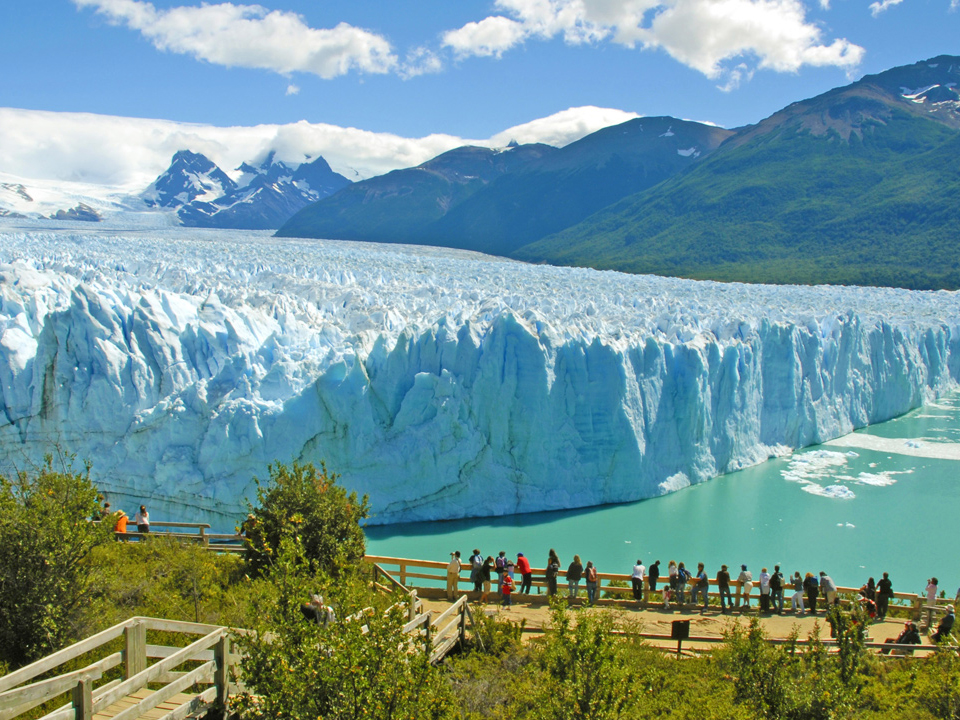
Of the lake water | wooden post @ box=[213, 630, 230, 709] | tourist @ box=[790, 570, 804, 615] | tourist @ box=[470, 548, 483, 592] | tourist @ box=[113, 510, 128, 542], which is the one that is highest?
wooden post @ box=[213, 630, 230, 709]

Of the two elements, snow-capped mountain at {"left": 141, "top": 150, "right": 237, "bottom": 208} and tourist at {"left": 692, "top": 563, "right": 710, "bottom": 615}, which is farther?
snow-capped mountain at {"left": 141, "top": 150, "right": 237, "bottom": 208}

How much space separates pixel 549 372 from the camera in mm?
16297

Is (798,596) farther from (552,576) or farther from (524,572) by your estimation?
(524,572)

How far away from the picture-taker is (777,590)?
1014 centimetres

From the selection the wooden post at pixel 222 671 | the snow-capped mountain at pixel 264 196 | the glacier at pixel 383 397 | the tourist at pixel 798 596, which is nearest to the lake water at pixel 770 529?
the glacier at pixel 383 397

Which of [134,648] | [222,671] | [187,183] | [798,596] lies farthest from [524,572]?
[187,183]

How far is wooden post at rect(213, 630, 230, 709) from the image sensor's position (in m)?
5.26

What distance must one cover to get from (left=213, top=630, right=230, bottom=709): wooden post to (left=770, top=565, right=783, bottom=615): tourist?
737 cm

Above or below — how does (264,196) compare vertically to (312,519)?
above

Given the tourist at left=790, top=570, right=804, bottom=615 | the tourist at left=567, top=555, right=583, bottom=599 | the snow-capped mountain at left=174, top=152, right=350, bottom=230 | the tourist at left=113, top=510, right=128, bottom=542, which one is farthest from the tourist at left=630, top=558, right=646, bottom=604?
the snow-capped mountain at left=174, top=152, right=350, bottom=230

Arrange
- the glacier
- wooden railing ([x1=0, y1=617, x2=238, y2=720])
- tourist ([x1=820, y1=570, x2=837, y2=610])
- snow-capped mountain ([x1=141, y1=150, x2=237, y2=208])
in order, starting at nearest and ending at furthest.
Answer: wooden railing ([x1=0, y1=617, x2=238, y2=720])
tourist ([x1=820, y1=570, x2=837, y2=610])
the glacier
snow-capped mountain ([x1=141, y1=150, x2=237, y2=208])

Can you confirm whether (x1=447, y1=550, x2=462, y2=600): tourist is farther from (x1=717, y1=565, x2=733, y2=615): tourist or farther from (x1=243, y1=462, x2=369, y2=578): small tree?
(x1=717, y1=565, x2=733, y2=615): tourist

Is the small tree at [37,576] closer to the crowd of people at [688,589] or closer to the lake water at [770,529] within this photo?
the crowd of people at [688,589]

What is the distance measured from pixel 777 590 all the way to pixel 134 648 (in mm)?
8091
